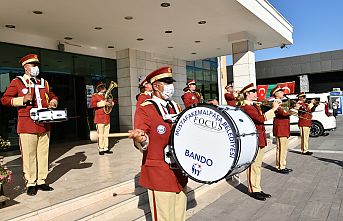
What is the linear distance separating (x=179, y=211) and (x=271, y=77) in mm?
29194

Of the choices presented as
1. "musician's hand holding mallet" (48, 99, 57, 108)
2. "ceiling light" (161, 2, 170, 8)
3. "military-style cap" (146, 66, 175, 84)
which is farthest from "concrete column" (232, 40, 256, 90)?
"military-style cap" (146, 66, 175, 84)

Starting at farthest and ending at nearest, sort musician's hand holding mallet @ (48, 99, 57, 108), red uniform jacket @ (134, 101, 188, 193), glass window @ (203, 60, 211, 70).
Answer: glass window @ (203, 60, 211, 70), musician's hand holding mallet @ (48, 99, 57, 108), red uniform jacket @ (134, 101, 188, 193)

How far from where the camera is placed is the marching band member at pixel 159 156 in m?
2.59

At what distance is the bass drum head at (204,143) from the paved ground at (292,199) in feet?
6.61

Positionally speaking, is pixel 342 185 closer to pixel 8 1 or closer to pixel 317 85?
pixel 8 1

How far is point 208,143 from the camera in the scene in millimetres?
2412

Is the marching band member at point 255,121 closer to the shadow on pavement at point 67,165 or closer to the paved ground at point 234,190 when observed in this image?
the paved ground at point 234,190

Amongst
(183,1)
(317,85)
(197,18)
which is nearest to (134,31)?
(197,18)

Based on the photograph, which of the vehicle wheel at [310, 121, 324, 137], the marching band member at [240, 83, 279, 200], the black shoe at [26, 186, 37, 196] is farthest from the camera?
the vehicle wheel at [310, 121, 324, 137]

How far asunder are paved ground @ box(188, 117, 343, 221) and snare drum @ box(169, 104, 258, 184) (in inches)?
79.1

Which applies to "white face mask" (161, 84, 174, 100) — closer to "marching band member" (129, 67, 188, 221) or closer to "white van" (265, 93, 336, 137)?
"marching band member" (129, 67, 188, 221)

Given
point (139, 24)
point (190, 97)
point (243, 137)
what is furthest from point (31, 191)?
point (139, 24)

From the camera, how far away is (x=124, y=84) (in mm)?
12125

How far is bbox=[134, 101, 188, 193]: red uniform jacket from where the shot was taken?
8.48 feet
